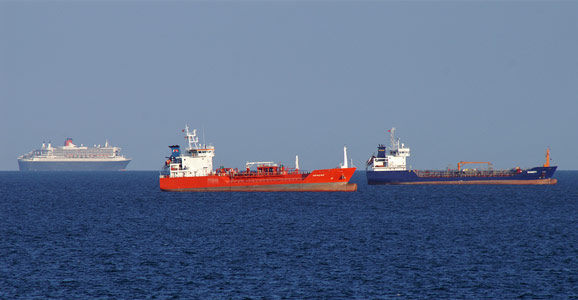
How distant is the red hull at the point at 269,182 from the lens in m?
93.1

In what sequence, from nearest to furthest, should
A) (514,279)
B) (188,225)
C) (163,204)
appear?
(514,279), (188,225), (163,204)

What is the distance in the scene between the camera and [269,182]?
94.6 m

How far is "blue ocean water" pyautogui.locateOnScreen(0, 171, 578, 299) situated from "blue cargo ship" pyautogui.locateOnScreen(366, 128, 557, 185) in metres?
41.7

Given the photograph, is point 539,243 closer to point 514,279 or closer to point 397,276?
point 514,279

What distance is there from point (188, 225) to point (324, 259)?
21.0 m

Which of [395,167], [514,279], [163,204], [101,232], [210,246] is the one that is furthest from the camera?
[395,167]

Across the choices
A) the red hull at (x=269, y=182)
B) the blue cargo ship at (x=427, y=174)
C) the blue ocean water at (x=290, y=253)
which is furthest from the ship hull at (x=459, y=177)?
the blue ocean water at (x=290, y=253)

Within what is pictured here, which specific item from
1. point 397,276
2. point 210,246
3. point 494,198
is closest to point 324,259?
point 397,276

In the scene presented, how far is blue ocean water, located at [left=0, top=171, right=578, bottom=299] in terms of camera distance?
31.6 metres

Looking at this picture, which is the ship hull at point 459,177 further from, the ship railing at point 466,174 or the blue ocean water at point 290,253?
the blue ocean water at point 290,253

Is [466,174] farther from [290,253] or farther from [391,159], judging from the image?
[290,253]

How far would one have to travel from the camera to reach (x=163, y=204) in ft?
268

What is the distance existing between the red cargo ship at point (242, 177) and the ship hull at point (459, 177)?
63.0 feet

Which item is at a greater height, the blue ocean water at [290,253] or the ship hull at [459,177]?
the ship hull at [459,177]
